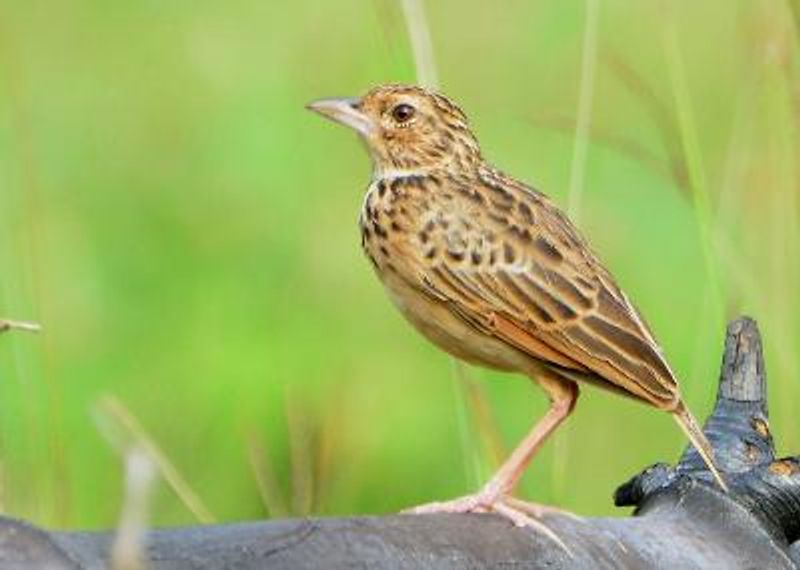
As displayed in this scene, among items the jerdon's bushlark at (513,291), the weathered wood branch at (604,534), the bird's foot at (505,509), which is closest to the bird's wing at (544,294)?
the jerdon's bushlark at (513,291)

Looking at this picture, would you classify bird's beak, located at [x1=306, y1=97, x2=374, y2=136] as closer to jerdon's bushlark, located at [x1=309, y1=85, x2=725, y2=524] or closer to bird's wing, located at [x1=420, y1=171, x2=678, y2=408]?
jerdon's bushlark, located at [x1=309, y1=85, x2=725, y2=524]

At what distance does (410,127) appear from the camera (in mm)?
5984

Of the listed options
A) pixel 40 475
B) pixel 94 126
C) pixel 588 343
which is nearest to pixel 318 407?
pixel 40 475

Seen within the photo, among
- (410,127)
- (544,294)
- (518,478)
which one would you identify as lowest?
(518,478)

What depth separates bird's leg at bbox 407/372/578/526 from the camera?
4520 mm

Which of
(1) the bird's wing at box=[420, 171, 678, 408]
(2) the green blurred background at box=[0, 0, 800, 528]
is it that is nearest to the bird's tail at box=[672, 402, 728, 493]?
(1) the bird's wing at box=[420, 171, 678, 408]

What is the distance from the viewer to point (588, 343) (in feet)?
17.4

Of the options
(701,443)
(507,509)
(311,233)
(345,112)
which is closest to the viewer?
(507,509)

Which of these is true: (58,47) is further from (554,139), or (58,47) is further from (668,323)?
(668,323)

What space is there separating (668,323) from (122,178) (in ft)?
5.73

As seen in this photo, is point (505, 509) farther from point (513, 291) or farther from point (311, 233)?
point (311, 233)

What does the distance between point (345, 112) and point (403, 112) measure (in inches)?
4.9

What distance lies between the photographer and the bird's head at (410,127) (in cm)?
594

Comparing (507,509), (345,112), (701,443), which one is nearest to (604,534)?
(507,509)
